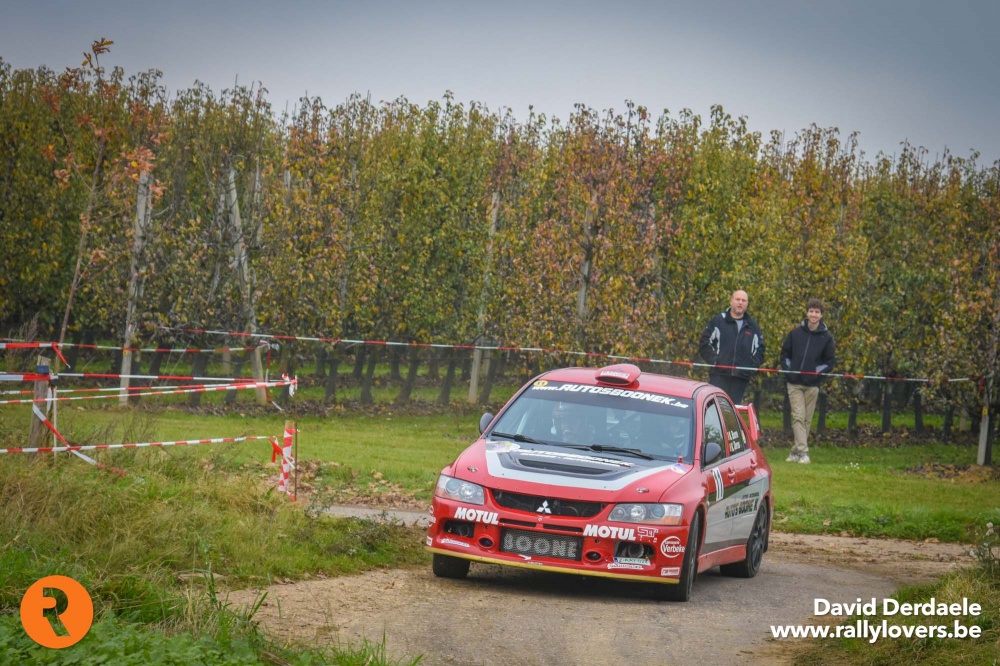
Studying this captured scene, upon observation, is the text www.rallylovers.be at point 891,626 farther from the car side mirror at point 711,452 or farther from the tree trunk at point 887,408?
the tree trunk at point 887,408

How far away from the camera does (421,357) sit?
27406 millimetres

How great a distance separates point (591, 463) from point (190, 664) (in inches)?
182

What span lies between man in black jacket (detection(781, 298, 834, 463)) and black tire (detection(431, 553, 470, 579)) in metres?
13.3

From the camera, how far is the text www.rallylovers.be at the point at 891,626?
769 centimetres

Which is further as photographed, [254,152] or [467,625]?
[254,152]

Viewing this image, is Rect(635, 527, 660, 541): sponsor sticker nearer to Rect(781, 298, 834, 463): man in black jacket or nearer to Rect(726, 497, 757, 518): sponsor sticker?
Rect(726, 497, 757, 518): sponsor sticker

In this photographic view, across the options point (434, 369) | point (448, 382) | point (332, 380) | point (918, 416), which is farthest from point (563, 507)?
point (918, 416)

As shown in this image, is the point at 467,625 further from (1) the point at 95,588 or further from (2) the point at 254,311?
(2) the point at 254,311

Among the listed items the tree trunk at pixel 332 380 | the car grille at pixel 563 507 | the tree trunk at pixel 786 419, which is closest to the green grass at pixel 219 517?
the car grille at pixel 563 507

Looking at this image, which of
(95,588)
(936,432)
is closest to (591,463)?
(95,588)

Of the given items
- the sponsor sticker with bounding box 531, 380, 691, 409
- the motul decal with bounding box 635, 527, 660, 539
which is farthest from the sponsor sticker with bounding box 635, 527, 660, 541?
the sponsor sticker with bounding box 531, 380, 691, 409

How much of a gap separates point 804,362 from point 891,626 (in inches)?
573

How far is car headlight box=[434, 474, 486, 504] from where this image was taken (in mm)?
9703

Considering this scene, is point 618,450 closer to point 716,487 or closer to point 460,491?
point 716,487
